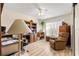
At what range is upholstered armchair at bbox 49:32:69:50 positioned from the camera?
61.7 inches

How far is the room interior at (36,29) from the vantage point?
144 cm

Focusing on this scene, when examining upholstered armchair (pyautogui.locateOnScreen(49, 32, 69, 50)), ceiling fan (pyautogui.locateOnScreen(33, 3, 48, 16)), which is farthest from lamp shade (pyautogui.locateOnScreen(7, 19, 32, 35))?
upholstered armchair (pyautogui.locateOnScreen(49, 32, 69, 50))

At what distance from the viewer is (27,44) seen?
1.56 m

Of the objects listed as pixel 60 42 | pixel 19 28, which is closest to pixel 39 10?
pixel 19 28

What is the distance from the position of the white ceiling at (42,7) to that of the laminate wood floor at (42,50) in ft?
1.62

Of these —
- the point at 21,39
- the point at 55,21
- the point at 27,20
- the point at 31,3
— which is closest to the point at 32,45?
the point at 21,39

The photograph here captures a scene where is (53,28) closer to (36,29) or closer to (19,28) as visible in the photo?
(36,29)

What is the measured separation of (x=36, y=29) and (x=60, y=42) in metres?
0.46

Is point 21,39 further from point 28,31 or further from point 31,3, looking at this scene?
point 31,3

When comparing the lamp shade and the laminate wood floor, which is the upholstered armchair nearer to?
the laminate wood floor

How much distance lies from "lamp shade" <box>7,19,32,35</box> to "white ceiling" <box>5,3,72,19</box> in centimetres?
16

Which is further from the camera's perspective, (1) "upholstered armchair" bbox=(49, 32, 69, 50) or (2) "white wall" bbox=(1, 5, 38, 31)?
(1) "upholstered armchair" bbox=(49, 32, 69, 50)

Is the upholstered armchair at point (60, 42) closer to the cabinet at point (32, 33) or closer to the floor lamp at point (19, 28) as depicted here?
the cabinet at point (32, 33)

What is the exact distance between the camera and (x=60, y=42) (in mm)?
1623
